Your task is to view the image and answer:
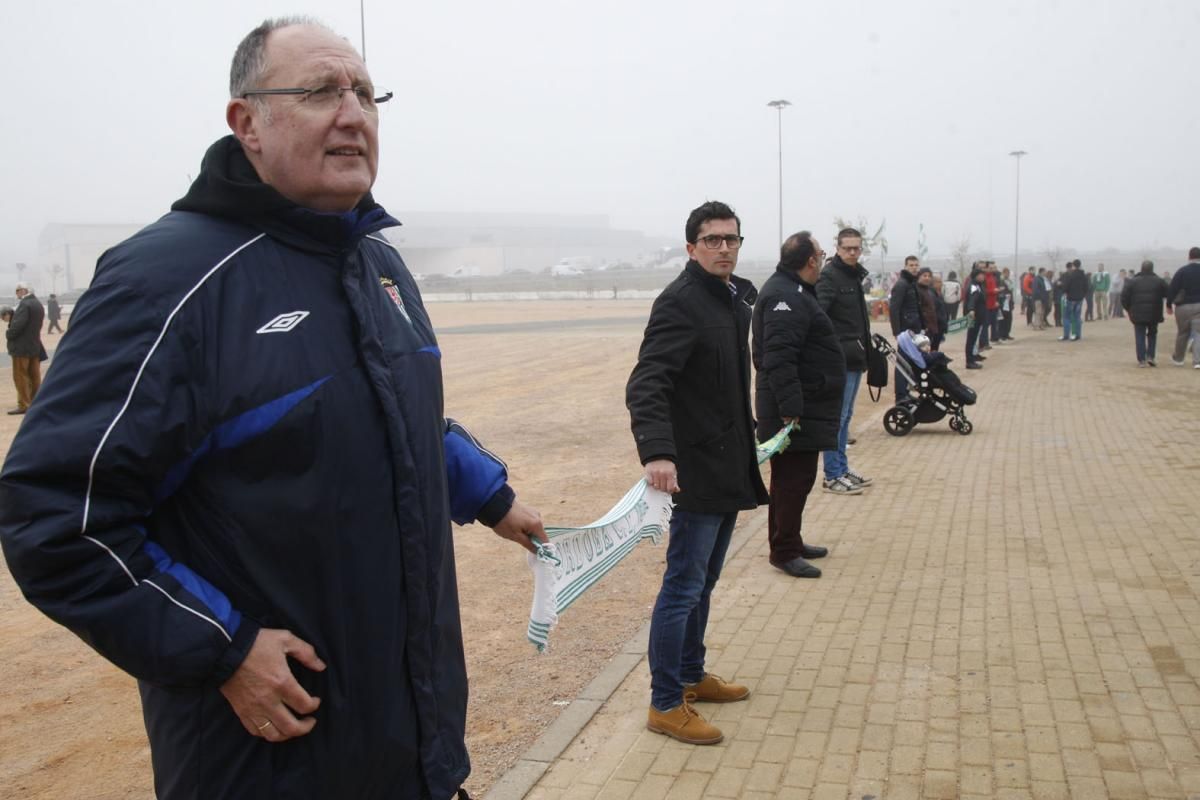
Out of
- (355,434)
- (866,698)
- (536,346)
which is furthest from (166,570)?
(536,346)

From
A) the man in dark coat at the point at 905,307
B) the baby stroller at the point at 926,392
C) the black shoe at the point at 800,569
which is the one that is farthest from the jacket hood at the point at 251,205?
the man in dark coat at the point at 905,307

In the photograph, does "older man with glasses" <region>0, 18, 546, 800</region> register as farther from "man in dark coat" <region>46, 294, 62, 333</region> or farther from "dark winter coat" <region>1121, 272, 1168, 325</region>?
"man in dark coat" <region>46, 294, 62, 333</region>

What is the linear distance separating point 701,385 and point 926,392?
329 inches

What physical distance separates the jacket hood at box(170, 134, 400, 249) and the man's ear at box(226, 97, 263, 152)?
2 centimetres

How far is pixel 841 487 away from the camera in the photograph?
29.6ft

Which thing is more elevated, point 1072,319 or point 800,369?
point 800,369

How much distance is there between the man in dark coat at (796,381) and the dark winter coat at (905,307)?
228 inches

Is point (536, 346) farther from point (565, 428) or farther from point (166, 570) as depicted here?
point (166, 570)

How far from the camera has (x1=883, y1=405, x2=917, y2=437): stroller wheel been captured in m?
12.1

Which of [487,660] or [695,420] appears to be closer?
[695,420]

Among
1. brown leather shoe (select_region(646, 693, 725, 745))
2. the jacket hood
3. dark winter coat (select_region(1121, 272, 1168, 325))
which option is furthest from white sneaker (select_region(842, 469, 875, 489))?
dark winter coat (select_region(1121, 272, 1168, 325))

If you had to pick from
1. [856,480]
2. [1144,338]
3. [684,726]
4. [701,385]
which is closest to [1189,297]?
[1144,338]

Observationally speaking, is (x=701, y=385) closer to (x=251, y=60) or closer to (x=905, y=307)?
(x=251, y=60)

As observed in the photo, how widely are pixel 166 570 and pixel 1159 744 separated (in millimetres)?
3906
